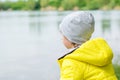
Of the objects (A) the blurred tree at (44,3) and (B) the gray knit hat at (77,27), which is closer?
(B) the gray knit hat at (77,27)

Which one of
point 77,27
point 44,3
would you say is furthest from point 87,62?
point 44,3

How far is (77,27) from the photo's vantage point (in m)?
1.52

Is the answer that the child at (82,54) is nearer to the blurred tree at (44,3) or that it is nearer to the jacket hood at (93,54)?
the jacket hood at (93,54)

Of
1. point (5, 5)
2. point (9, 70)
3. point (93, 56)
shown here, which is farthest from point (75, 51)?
point (5, 5)

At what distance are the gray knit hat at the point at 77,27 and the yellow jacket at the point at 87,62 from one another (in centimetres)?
5

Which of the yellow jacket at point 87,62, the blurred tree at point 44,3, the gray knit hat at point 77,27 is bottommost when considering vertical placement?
the blurred tree at point 44,3

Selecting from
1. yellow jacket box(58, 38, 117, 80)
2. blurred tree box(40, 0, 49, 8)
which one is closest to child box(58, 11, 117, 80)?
yellow jacket box(58, 38, 117, 80)

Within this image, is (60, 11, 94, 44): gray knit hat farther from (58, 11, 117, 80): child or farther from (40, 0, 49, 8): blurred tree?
(40, 0, 49, 8): blurred tree

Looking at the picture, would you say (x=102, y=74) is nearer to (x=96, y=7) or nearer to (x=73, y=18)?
(x=73, y=18)

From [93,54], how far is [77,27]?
0.13 meters

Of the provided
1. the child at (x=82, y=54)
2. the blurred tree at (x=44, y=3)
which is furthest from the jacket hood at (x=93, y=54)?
the blurred tree at (x=44, y=3)

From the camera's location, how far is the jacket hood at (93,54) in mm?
1450

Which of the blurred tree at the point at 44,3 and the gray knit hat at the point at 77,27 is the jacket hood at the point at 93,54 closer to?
the gray knit hat at the point at 77,27

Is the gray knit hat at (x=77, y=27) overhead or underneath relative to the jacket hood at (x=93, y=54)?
overhead
